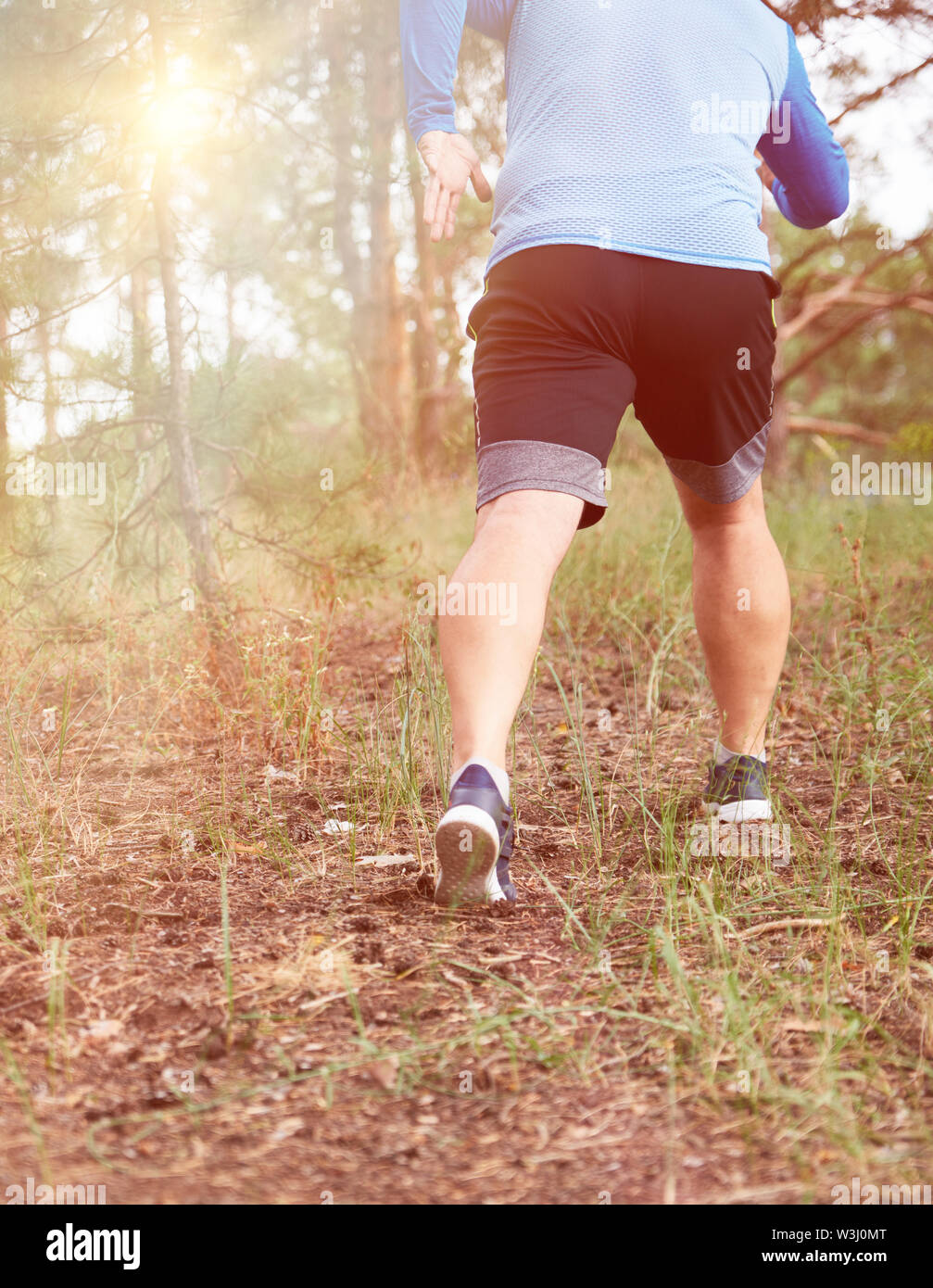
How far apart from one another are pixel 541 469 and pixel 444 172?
20.7 inches

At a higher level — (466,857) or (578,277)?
(578,277)

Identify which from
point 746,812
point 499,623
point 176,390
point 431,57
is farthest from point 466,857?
point 176,390

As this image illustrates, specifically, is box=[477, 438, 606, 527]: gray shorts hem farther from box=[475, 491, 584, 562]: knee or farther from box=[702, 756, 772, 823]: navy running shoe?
box=[702, 756, 772, 823]: navy running shoe

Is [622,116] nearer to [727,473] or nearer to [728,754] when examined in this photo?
[727,473]

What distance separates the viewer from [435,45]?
1.69 metres

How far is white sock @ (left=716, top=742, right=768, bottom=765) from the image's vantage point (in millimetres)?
2027

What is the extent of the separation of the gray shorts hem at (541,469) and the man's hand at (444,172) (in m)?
0.40

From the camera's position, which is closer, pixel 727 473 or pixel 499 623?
pixel 499 623

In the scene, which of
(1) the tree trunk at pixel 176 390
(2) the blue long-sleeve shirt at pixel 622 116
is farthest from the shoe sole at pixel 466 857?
(1) the tree trunk at pixel 176 390

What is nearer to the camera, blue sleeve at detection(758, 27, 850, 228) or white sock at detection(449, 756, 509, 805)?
white sock at detection(449, 756, 509, 805)

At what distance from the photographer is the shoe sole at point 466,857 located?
1.42 m

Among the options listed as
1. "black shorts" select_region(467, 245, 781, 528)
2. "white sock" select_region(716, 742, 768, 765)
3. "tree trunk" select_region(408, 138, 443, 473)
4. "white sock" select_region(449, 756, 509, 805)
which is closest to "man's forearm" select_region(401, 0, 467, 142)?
"black shorts" select_region(467, 245, 781, 528)

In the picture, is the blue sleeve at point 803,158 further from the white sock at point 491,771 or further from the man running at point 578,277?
the white sock at point 491,771

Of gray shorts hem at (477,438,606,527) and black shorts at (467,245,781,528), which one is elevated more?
black shorts at (467,245,781,528)
